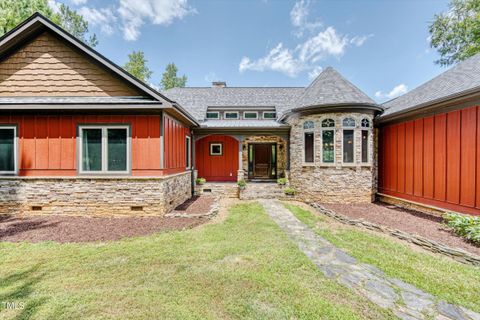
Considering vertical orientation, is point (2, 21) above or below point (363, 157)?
above

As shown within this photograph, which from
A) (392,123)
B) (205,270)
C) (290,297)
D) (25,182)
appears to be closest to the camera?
(290,297)

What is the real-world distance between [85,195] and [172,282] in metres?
5.48

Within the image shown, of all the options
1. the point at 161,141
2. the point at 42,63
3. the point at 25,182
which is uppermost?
the point at 42,63

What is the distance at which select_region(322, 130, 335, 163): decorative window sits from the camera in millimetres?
8906

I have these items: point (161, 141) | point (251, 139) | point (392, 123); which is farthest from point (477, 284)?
point (251, 139)

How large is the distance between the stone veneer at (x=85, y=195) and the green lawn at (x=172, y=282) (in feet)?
6.83

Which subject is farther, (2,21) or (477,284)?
(2,21)

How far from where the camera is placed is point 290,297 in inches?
111

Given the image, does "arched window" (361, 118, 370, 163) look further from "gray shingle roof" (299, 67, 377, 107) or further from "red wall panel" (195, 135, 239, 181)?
"red wall panel" (195, 135, 239, 181)

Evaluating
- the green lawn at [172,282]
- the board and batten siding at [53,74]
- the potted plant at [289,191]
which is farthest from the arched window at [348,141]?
the board and batten siding at [53,74]

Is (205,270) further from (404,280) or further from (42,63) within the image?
(42,63)

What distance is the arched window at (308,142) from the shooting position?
9.24 m

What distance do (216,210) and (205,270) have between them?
11.8 ft

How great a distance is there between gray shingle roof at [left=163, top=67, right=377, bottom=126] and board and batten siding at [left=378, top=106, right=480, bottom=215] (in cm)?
201
